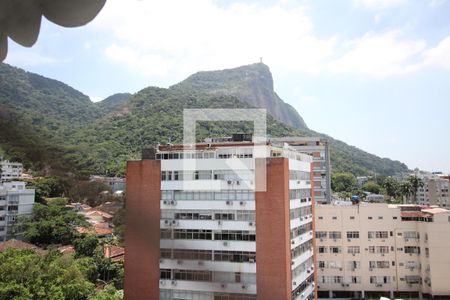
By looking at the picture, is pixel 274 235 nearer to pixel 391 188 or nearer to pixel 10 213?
pixel 10 213

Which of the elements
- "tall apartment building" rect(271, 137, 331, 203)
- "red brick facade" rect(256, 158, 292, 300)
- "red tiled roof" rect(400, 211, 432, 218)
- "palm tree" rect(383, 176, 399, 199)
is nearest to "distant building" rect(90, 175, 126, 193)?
"red brick facade" rect(256, 158, 292, 300)

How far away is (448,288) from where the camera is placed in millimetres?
11906

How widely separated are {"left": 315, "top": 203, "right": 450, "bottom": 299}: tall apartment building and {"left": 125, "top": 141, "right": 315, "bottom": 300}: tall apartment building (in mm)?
4238

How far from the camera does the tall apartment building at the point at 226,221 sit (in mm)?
7930

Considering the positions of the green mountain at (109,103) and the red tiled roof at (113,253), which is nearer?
the green mountain at (109,103)

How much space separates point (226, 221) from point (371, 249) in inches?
269

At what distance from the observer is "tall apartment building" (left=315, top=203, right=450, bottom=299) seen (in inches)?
502

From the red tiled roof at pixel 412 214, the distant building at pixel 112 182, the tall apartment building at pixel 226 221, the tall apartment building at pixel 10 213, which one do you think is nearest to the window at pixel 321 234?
the red tiled roof at pixel 412 214

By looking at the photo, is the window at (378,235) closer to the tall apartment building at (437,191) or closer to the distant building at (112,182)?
the distant building at (112,182)

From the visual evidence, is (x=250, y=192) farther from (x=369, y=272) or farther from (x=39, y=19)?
(x=39, y=19)

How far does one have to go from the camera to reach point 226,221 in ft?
27.6

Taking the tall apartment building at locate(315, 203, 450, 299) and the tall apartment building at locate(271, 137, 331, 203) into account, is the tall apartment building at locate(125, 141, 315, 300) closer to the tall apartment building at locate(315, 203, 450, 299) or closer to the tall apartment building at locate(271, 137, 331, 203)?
the tall apartment building at locate(315, 203, 450, 299)

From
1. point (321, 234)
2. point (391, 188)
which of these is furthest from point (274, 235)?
point (391, 188)

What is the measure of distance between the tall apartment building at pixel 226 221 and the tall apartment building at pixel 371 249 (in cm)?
424
